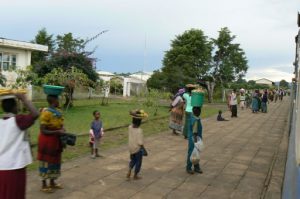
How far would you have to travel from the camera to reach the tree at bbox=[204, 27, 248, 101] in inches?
1505

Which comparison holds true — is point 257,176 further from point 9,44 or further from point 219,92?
point 219,92

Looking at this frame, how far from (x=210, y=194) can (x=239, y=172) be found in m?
1.85

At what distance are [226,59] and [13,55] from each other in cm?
2081

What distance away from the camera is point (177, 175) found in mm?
7734

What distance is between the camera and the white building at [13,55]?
22.9m

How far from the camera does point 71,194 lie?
6.17 m

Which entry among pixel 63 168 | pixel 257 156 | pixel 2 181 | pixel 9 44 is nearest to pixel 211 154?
pixel 257 156

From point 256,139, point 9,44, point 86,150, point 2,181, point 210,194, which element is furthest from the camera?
point 9,44

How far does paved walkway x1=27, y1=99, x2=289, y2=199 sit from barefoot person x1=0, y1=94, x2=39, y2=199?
165 centimetres

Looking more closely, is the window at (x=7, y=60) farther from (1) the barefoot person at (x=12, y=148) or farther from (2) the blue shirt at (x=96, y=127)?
(1) the barefoot person at (x=12, y=148)

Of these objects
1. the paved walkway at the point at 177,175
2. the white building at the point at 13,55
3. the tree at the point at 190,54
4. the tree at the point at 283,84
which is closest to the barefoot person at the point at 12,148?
the paved walkway at the point at 177,175

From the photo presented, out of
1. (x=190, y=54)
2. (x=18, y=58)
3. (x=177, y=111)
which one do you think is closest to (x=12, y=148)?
(x=177, y=111)

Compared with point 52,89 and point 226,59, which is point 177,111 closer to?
point 52,89

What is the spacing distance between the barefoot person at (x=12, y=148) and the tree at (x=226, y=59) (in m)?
34.1
